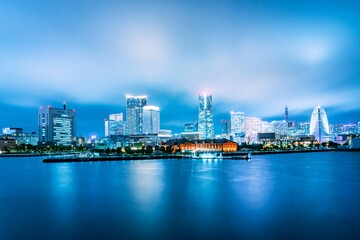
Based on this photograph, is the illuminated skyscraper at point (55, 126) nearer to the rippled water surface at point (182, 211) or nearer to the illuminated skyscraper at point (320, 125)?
the rippled water surface at point (182, 211)

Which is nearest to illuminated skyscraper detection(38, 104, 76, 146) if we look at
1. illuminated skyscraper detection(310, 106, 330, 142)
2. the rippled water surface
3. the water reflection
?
the water reflection

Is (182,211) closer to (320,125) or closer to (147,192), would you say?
(147,192)

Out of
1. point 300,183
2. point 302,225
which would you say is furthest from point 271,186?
point 302,225

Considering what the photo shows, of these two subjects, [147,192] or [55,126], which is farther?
[55,126]

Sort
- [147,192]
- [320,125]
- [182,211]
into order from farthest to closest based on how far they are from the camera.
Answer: [320,125]
[147,192]
[182,211]

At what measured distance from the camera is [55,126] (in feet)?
466

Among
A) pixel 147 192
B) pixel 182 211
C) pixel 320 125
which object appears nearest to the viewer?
pixel 182 211

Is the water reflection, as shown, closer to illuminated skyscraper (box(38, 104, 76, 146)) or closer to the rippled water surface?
the rippled water surface

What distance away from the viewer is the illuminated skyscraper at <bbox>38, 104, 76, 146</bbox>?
459 feet

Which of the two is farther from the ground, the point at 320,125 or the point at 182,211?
the point at 320,125

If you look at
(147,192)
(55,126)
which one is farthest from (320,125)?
(147,192)

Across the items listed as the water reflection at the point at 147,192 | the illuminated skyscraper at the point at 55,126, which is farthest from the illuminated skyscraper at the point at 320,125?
the water reflection at the point at 147,192

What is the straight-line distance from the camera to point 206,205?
17625 millimetres

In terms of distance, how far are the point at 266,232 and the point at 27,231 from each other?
986 cm
